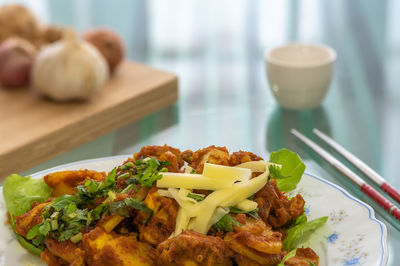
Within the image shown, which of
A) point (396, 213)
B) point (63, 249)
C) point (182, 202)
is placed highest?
point (182, 202)

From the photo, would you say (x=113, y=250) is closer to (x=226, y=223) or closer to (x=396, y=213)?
(x=226, y=223)

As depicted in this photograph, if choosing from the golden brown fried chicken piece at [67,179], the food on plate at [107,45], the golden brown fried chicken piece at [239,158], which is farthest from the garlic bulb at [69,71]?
the golden brown fried chicken piece at [239,158]

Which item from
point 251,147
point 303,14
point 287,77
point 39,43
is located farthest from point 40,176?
point 303,14

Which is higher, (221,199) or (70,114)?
(221,199)

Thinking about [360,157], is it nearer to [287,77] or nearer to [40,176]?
[287,77]

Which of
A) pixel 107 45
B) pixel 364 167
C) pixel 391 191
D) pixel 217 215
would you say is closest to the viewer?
pixel 217 215

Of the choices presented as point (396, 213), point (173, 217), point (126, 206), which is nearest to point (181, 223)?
point (173, 217)
